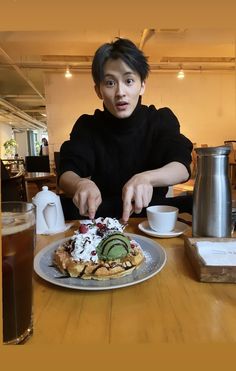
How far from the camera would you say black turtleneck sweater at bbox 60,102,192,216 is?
4.55 feet

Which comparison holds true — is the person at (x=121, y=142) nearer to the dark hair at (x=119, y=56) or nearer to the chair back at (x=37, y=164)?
the dark hair at (x=119, y=56)

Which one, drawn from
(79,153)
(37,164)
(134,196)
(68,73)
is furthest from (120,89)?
(37,164)

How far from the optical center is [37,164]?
650 cm

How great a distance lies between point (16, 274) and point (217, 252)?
44 centimetres

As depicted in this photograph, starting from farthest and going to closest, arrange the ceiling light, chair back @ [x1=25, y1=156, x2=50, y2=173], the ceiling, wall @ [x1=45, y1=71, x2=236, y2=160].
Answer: chair back @ [x1=25, y1=156, x2=50, y2=173] → wall @ [x1=45, y1=71, x2=236, y2=160] → the ceiling light → the ceiling

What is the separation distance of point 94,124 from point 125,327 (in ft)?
3.77

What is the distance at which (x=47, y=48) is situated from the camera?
458cm

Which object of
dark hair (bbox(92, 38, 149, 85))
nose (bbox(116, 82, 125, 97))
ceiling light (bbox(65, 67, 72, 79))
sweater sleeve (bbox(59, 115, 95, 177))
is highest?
ceiling light (bbox(65, 67, 72, 79))

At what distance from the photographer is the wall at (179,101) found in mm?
5664

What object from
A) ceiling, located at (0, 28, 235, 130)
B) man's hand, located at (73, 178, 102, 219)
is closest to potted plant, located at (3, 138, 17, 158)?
ceiling, located at (0, 28, 235, 130)

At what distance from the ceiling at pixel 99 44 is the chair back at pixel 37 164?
5.72 ft

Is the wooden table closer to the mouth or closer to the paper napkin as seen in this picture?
the paper napkin

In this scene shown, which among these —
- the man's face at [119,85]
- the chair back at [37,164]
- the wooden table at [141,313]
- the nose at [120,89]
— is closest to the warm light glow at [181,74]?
the chair back at [37,164]

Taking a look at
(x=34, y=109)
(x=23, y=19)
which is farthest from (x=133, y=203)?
(x=34, y=109)
